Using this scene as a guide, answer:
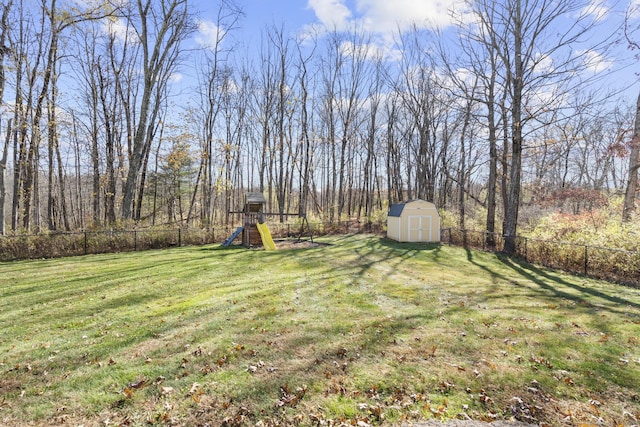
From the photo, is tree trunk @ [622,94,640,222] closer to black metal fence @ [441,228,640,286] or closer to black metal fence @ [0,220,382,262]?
black metal fence @ [441,228,640,286]

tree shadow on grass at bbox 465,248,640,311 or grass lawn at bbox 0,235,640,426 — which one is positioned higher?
grass lawn at bbox 0,235,640,426

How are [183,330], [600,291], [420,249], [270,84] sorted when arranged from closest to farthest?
[183,330], [600,291], [420,249], [270,84]

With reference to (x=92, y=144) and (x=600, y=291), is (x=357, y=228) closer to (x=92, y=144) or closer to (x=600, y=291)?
(x=600, y=291)

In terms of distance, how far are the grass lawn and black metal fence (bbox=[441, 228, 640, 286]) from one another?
1.14 metres

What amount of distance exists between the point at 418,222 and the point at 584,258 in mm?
7502

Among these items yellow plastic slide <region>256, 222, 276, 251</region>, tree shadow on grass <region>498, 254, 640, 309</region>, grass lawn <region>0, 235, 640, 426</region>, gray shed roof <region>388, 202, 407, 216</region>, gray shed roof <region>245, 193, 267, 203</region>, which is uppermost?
gray shed roof <region>245, 193, 267, 203</region>

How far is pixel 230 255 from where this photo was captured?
11.7 metres

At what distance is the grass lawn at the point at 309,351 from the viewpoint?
3.05 m

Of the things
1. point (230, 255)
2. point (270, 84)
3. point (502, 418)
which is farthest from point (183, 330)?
point (270, 84)

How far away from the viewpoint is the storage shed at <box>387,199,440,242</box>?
16.4 metres

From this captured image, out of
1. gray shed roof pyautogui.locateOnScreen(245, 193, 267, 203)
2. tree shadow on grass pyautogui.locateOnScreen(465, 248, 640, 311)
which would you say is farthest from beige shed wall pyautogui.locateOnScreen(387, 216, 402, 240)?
gray shed roof pyautogui.locateOnScreen(245, 193, 267, 203)

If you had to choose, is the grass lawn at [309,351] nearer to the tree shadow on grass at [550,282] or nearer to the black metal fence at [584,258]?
the tree shadow on grass at [550,282]

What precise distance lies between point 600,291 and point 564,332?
154 inches

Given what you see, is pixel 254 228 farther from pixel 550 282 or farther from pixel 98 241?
pixel 550 282
